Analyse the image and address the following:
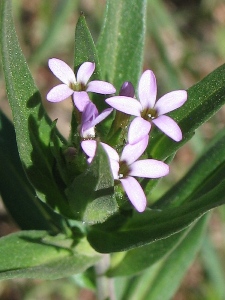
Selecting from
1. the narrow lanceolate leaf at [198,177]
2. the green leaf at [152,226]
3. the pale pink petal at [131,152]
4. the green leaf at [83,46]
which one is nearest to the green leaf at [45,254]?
the green leaf at [152,226]

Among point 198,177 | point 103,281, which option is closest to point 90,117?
point 198,177

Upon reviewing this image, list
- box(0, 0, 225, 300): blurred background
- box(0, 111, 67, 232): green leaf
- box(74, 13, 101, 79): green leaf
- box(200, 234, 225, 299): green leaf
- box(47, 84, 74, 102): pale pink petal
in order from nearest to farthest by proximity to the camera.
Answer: box(47, 84, 74, 102): pale pink petal
box(74, 13, 101, 79): green leaf
box(0, 111, 67, 232): green leaf
box(200, 234, 225, 299): green leaf
box(0, 0, 225, 300): blurred background

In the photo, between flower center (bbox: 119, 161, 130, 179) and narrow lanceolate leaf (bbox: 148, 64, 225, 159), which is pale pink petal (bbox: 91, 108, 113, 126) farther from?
narrow lanceolate leaf (bbox: 148, 64, 225, 159)

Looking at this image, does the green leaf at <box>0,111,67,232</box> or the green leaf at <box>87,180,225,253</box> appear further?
the green leaf at <box>0,111,67,232</box>

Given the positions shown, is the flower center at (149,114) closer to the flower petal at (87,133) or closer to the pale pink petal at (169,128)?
the pale pink petal at (169,128)

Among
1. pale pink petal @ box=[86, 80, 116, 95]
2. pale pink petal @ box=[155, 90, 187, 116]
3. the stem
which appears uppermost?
pale pink petal @ box=[86, 80, 116, 95]

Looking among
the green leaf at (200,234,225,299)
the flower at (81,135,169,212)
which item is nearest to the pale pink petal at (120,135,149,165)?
the flower at (81,135,169,212)

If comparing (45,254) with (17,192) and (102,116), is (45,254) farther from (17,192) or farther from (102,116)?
(102,116)
